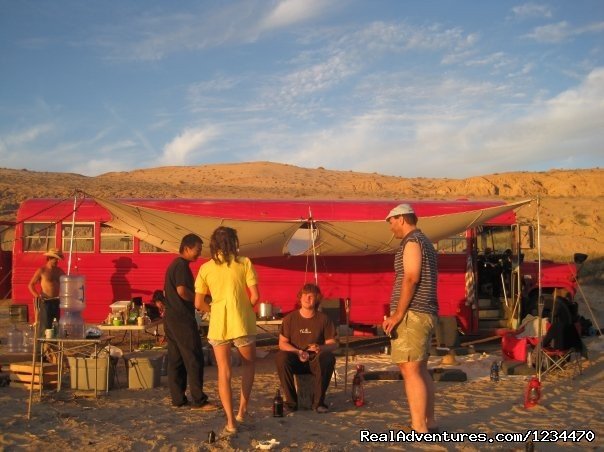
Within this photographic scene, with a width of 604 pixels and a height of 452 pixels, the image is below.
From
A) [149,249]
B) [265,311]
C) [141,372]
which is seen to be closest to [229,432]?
[141,372]

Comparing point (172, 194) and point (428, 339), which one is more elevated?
point (172, 194)

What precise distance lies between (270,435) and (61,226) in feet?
24.0

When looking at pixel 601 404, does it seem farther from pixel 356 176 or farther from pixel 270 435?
pixel 356 176

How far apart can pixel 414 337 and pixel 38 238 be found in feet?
27.9

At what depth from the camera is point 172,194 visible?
4034 centimetres

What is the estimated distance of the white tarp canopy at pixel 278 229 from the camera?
26.9ft

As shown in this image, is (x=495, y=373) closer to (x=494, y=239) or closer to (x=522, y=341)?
(x=522, y=341)

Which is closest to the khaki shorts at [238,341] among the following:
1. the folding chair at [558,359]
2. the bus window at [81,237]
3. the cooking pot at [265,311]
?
the cooking pot at [265,311]

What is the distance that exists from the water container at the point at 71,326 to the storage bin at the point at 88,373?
30 cm

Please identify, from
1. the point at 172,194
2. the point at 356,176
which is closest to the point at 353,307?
the point at 172,194

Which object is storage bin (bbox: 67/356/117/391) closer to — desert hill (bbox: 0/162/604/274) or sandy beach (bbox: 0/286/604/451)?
sandy beach (bbox: 0/286/604/451)

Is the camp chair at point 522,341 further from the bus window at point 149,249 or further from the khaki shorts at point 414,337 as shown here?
the bus window at point 149,249

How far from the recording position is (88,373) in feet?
22.1

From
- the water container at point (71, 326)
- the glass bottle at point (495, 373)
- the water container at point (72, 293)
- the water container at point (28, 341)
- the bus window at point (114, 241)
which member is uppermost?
the bus window at point (114, 241)
